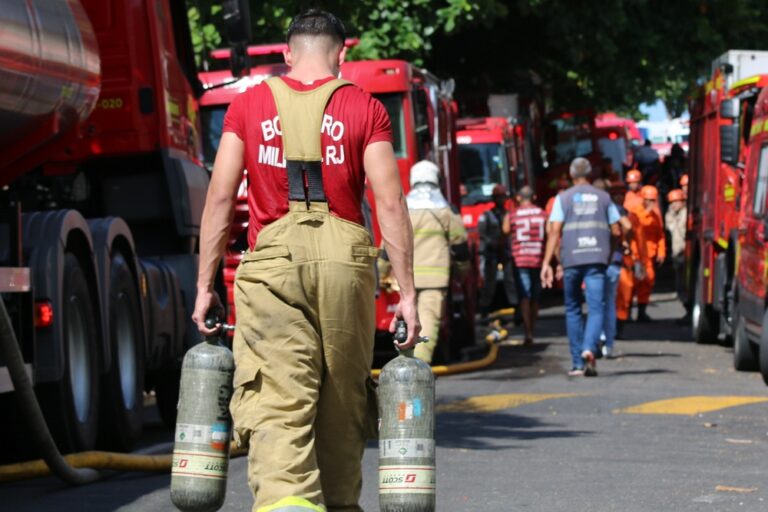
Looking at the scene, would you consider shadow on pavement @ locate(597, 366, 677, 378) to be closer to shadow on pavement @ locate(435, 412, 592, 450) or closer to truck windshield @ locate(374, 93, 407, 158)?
truck windshield @ locate(374, 93, 407, 158)

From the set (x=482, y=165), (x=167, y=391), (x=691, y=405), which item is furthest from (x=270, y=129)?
(x=482, y=165)

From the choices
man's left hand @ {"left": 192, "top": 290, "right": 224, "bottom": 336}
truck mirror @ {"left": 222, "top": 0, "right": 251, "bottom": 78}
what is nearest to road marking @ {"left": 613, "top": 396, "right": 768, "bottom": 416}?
truck mirror @ {"left": 222, "top": 0, "right": 251, "bottom": 78}

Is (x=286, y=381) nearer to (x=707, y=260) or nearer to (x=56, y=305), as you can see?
(x=56, y=305)

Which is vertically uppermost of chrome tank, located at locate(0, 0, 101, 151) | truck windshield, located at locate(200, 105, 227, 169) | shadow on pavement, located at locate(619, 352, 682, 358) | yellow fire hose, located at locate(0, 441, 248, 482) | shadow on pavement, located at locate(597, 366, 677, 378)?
chrome tank, located at locate(0, 0, 101, 151)

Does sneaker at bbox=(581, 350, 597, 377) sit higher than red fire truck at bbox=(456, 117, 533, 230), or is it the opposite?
red fire truck at bbox=(456, 117, 533, 230)

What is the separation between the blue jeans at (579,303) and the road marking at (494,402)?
6.51 ft

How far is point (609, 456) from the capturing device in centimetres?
1060

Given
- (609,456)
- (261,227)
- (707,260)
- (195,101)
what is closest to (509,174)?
(707,260)

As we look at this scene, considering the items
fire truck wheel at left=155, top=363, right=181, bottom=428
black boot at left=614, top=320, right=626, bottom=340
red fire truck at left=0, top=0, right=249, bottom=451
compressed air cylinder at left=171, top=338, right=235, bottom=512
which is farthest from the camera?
black boot at left=614, top=320, right=626, bottom=340

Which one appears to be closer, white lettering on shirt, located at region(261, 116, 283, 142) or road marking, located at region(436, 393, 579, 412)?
white lettering on shirt, located at region(261, 116, 283, 142)

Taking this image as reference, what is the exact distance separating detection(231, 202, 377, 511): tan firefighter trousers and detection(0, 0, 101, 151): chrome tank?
10.3 feet

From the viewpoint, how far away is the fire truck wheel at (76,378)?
33.0 ft

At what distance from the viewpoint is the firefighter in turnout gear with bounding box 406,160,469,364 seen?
600 inches

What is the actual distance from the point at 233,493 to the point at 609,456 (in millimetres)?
2494
